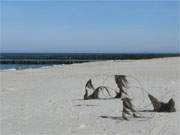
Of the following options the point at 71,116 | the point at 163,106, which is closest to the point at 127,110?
the point at 71,116

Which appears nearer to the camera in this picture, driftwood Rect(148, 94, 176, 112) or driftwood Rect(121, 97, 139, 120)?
driftwood Rect(121, 97, 139, 120)

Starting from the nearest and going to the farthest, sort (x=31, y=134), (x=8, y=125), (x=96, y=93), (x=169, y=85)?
(x=31, y=134) → (x=8, y=125) → (x=96, y=93) → (x=169, y=85)

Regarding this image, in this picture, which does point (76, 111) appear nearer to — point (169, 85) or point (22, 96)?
point (22, 96)

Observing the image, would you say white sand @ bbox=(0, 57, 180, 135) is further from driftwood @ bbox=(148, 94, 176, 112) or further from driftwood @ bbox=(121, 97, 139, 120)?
driftwood @ bbox=(148, 94, 176, 112)

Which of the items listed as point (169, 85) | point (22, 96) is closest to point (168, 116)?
point (22, 96)

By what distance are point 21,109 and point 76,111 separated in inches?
58.8

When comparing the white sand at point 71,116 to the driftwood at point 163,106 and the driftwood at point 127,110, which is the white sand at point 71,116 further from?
the driftwood at point 163,106

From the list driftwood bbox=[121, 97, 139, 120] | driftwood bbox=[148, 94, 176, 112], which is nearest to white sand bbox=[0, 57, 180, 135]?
driftwood bbox=[121, 97, 139, 120]

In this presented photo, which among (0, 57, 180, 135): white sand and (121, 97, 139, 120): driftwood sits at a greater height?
(121, 97, 139, 120): driftwood

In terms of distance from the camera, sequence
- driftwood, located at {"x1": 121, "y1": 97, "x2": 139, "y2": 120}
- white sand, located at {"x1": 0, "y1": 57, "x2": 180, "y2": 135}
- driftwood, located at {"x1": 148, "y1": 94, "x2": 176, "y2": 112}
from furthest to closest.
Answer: driftwood, located at {"x1": 148, "y1": 94, "x2": 176, "y2": 112}, driftwood, located at {"x1": 121, "y1": 97, "x2": 139, "y2": 120}, white sand, located at {"x1": 0, "y1": 57, "x2": 180, "y2": 135}

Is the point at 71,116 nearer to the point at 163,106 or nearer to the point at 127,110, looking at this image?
the point at 127,110

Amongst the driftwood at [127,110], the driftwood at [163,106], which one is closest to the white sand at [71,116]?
the driftwood at [127,110]

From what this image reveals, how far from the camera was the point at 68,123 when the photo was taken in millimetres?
10914

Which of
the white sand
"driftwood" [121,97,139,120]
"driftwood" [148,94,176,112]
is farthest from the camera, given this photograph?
"driftwood" [148,94,176,112]
